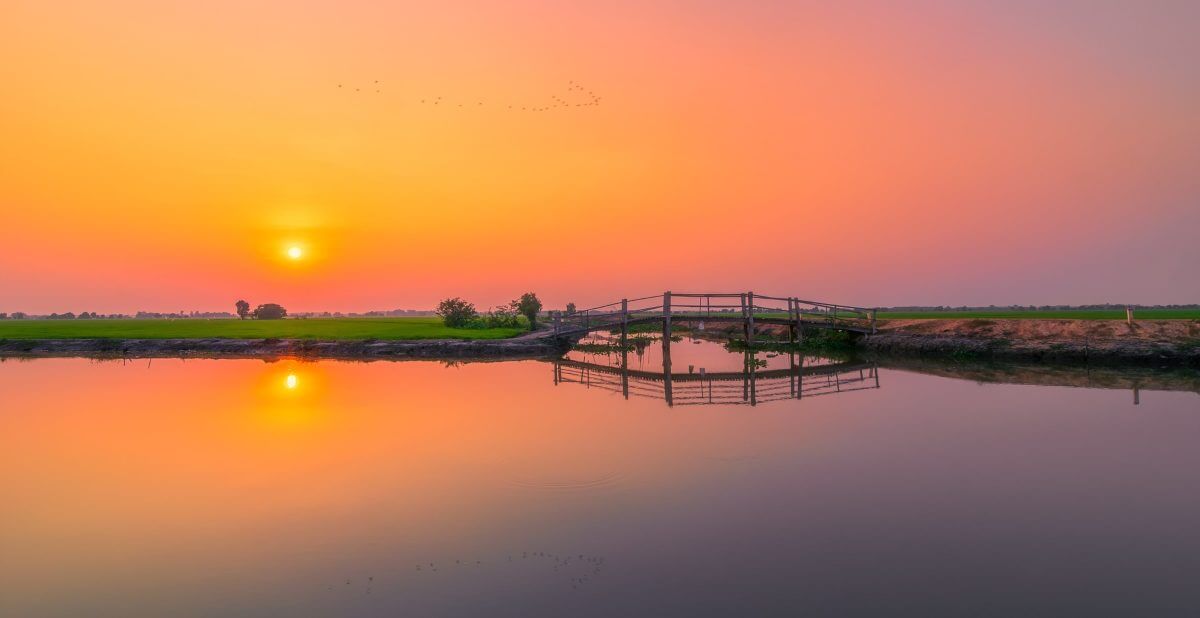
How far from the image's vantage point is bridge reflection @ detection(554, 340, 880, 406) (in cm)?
2241

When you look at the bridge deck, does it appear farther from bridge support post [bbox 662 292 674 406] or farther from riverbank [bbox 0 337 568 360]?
riverbank [bbox 0 337 568 360]

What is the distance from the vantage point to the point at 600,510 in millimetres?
9055

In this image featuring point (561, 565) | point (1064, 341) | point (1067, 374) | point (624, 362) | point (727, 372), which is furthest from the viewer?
Answer: point (624, 362)

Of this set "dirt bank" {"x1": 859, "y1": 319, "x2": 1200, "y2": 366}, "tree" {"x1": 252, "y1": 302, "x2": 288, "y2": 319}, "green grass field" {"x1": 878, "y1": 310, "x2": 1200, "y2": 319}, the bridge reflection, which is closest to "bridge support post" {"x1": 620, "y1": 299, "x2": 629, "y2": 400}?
the bridge reflection

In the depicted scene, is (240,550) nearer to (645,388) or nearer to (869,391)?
(645,388)

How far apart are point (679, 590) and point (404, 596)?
296 cm

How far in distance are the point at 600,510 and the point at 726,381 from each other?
745 inches

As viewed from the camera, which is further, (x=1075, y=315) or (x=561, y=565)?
(x=1075, y=315)

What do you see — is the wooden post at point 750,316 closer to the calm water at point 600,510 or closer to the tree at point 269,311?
the calm water at point 600,510

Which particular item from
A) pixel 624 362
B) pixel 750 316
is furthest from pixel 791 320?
pixel 624 362

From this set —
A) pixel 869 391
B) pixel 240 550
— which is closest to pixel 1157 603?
pixel 240 550

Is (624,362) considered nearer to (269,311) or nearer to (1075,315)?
(1075,315)

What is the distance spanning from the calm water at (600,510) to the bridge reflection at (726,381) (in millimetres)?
3417

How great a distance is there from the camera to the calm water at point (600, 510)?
6379mm
